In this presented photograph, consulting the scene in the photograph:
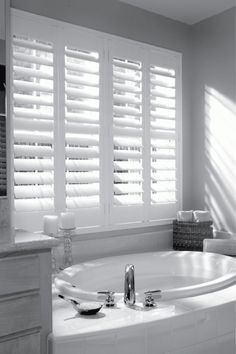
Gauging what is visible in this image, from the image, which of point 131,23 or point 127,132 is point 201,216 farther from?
point 131,23

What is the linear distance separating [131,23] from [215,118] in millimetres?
1038

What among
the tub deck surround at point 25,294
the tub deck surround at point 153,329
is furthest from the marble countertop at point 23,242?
the tub deck surround at point 153,329

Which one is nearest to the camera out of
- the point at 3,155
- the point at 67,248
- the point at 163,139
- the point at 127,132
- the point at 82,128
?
the point at 3,155

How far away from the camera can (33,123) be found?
2.63 meters

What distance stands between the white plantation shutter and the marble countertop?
1128 mm

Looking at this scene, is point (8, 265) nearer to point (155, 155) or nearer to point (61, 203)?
point (61, 203)

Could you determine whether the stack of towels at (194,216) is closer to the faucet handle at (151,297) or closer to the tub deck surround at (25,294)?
the faucet handle at (151,297)

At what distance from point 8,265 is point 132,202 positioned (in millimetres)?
1722

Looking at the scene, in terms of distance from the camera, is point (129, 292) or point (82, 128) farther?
point (82, 128)

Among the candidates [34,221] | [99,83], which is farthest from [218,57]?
[34,221]

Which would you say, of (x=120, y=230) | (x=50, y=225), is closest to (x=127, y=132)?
(x=120, y=230)

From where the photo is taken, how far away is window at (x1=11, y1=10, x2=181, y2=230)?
2.61 meters

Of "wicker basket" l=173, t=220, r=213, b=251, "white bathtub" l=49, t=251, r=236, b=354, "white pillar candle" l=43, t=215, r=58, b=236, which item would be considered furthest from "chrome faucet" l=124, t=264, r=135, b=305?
"wicker basket" l=173, t=220, r=213, b=251

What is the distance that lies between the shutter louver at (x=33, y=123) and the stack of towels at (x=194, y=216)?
1122 mm
